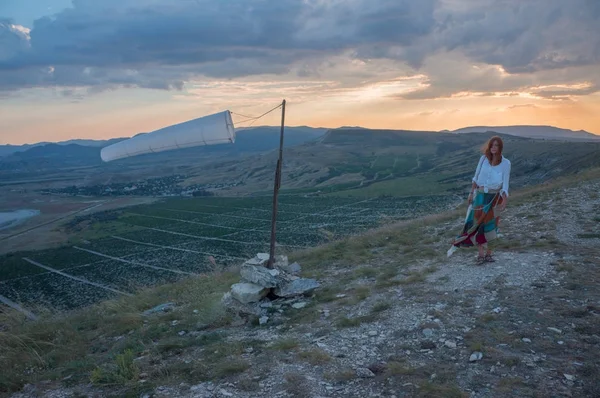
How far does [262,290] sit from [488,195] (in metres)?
4.66

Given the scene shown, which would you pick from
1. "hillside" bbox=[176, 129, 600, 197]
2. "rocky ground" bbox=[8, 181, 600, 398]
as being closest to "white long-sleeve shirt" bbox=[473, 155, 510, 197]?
"rocky ground" bbox=[8, 181, 600, 398]

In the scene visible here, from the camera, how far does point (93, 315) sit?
10.5m

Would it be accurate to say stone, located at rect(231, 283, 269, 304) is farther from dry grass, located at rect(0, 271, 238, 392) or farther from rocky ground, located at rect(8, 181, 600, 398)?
dry grass, located at rect(0, 271, 238, 392)

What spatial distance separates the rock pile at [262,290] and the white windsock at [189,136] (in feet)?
8.98

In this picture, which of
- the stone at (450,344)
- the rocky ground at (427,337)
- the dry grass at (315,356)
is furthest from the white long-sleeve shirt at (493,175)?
the dry grass at (315,356)

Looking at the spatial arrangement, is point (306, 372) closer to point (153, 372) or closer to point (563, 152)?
point (153, 372)

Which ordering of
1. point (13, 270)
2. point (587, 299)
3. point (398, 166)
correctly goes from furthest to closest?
point (398, 166) < point (13, 270) < point (587, 299)

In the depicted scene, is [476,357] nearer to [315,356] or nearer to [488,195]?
[315,356]

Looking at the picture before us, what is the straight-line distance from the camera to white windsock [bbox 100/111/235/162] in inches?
366

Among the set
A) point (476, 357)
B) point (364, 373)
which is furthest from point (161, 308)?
point (476, 357)

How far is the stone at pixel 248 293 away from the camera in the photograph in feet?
27.9

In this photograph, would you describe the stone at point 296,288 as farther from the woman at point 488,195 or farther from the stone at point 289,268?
the woman at point 488,195

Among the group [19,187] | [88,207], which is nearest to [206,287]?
[88,207]

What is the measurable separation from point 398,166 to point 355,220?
66.9 meters
